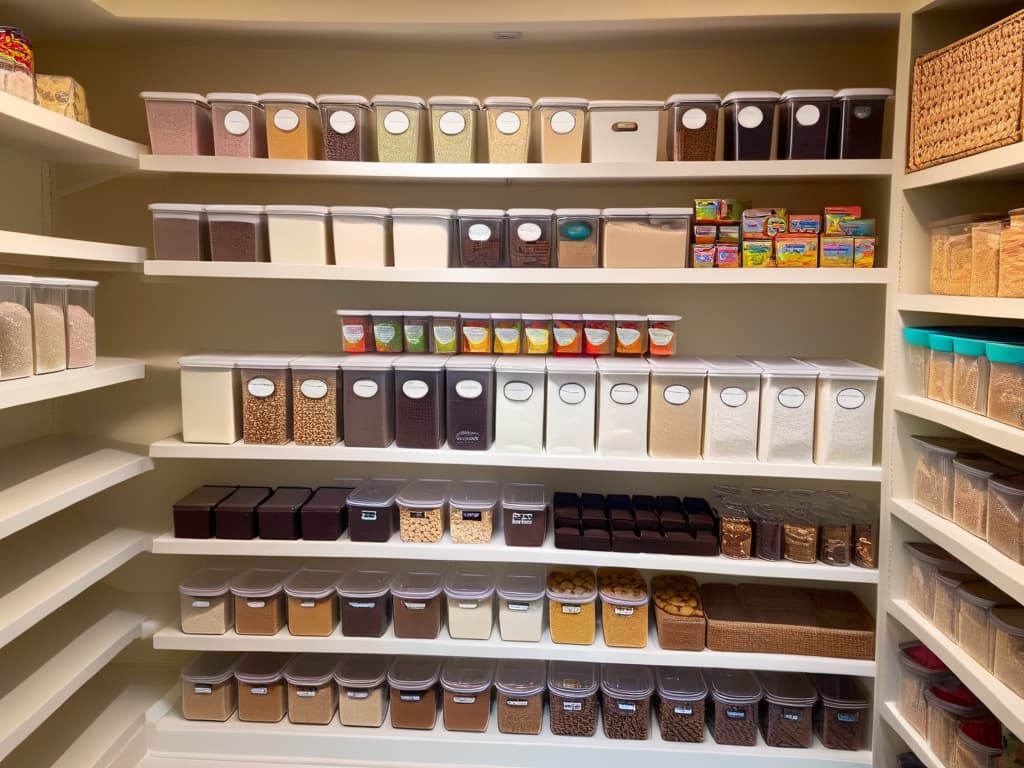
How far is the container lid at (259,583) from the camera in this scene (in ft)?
7.65

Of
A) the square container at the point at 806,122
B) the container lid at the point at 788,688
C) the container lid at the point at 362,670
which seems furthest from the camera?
the container lid at the point at 362,670

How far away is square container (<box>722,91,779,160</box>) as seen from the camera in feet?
6.77

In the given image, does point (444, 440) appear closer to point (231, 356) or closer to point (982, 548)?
point (231, 356)

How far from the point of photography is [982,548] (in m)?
1.68

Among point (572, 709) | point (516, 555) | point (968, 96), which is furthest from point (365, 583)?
point (968, 96)

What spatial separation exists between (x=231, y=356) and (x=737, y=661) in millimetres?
1893

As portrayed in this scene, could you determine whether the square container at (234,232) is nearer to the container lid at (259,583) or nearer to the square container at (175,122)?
the square container at (175,122)

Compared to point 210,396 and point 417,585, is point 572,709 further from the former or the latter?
point 210,396

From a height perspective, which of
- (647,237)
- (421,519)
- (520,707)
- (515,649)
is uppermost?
(647,237)

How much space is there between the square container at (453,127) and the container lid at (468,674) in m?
1.71

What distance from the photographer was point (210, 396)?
7.40 feet

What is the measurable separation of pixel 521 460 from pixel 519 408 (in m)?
0.16

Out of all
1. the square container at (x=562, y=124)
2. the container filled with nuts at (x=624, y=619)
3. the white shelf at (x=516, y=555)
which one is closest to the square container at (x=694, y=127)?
the square container at (x=562, y=124)

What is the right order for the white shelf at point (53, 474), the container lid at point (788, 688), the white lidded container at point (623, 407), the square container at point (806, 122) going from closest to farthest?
the white shelf at point (53, 474)
the square container at point (806, 122)
the white lidded container at point (623, 407)
the container lid at point (788, 688)
